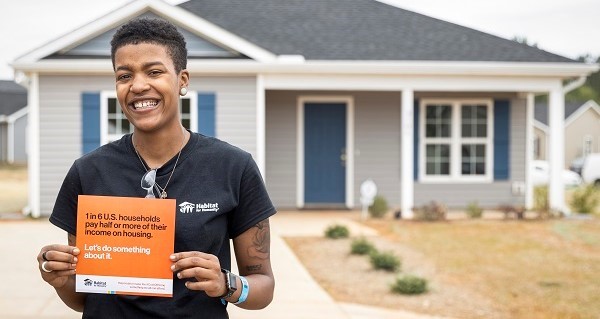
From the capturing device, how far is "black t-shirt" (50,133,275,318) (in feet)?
6.44

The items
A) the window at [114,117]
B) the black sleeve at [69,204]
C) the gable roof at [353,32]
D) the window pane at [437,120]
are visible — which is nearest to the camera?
the black sleeve at [69,204]

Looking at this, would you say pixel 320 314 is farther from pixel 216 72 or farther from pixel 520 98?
pixel 520 98

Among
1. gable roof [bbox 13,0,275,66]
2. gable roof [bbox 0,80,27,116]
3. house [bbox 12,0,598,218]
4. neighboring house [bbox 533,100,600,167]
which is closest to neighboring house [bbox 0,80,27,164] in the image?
gable roof [bbox 0,80,27,116]

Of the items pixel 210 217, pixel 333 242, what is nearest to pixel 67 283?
pixel 210 217

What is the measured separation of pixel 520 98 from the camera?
15.0 metres

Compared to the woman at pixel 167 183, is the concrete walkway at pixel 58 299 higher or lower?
lower

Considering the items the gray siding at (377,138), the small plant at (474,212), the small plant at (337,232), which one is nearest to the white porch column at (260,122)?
the small plant at (337,232)

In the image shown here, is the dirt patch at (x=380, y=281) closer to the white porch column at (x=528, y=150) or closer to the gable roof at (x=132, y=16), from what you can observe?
the gable roof at (x=132, y=16)

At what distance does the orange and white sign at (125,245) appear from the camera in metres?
1.91

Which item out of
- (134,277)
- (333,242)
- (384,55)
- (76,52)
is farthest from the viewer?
(384,55)

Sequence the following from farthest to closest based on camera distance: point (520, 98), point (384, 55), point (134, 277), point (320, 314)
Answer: point (520, 98)
point (384, 55)
point (320, 314)
point (134, 277)

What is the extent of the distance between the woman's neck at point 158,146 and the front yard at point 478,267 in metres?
4.75

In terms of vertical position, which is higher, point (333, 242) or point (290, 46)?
point (290, 46)

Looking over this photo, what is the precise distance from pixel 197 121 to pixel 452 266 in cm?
568
